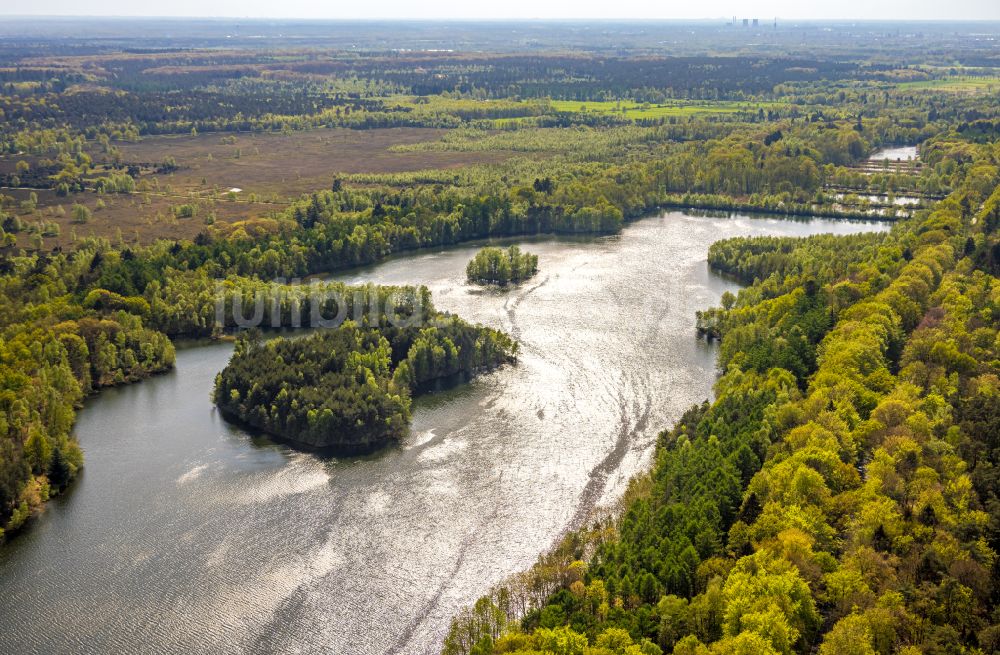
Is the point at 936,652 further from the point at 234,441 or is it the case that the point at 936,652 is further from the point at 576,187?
the point at 576,187

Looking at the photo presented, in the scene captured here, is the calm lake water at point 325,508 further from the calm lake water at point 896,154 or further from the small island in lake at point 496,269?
the calm lake water at point 896,154

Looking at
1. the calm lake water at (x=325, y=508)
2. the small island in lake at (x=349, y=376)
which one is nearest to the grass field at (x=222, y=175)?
the calm lake water at (x=325, y=508)

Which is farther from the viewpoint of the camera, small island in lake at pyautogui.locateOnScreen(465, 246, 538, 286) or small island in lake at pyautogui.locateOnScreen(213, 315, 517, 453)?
small island in lake at pyautogui.locateOnScreen(465, 246, 538, 286)

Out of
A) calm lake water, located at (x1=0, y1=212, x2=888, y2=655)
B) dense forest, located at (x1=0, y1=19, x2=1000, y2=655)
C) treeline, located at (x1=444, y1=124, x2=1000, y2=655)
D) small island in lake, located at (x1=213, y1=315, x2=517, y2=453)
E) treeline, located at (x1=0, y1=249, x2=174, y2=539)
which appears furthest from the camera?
small island in lake, located at (x1=213, y1=315, x2=517, y2=453)

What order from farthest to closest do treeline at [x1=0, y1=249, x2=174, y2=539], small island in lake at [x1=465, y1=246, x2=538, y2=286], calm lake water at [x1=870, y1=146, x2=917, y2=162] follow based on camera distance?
calm lake water at [x1=870, y1=146, x2=917, y2=162]
small island in lake at [x1=465, y1=246, x2=538, y2=286]
treeline at [x1=0, y1=249, x2=174, y2=539]

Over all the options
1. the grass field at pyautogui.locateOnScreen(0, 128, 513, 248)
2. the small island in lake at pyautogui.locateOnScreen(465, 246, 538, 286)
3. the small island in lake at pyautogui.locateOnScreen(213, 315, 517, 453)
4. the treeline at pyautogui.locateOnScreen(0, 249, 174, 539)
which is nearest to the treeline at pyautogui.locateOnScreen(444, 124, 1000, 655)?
the small island in lake at pyautogui.locateOnScreen(213, 315, 517, 453)

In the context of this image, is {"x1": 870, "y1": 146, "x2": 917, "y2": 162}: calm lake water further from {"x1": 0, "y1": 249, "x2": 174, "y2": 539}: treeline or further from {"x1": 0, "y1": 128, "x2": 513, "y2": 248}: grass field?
{"x1": 0, "y1": 249, "x2": 174, "y2": 539}: treeline
